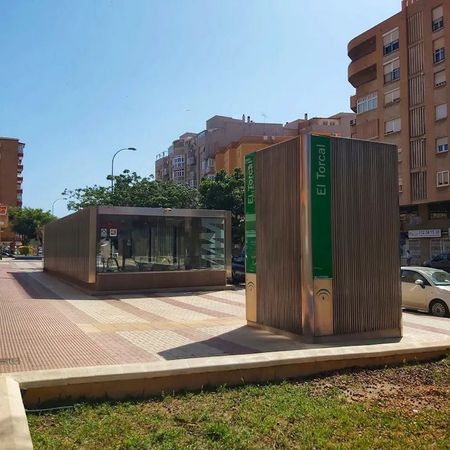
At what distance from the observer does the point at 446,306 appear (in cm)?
1412

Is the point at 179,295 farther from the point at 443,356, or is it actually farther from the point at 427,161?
the point at 427,161

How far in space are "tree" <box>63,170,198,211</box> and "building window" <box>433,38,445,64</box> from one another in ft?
65.7

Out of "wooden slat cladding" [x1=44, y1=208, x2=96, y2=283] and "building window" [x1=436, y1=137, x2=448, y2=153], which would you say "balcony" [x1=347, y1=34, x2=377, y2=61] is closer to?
"building window" [x1=436, y1=137, x2=448, y2=153]

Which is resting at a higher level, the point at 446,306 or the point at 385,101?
the point at 385,101

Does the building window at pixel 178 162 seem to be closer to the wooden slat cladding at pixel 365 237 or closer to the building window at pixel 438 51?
the building window at pixel 438 51

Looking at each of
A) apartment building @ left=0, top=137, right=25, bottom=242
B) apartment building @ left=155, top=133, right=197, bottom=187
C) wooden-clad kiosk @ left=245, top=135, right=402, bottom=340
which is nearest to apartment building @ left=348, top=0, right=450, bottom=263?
wooden-clad kiosk @ left=245, top=135, right=402, bottom=340

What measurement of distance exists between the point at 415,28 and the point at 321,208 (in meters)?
37.5

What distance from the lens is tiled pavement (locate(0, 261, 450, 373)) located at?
798 cm

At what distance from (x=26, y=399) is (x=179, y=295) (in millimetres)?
13056

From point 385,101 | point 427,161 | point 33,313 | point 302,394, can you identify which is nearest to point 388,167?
point 302,394

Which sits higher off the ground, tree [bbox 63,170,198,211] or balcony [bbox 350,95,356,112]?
balcony [bbox 350,95,356,112]

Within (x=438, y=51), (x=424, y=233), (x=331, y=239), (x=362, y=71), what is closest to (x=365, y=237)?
(x=331, y=239)

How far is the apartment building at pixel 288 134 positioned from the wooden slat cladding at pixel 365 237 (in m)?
56.9

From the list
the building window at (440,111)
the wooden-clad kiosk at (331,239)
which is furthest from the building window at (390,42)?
the wooden-clad kiosk at (331,239)
